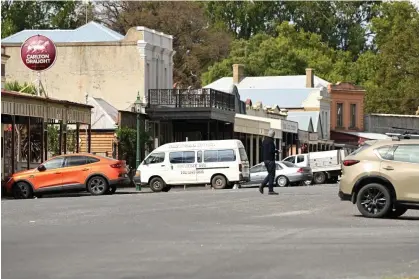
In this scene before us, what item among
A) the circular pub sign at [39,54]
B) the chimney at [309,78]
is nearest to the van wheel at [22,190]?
the circular pub sign at [39,54]

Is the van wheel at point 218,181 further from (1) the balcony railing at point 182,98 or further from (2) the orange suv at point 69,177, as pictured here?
(1) the balcony railing at point 182,98

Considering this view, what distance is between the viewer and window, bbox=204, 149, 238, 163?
46.5 metres

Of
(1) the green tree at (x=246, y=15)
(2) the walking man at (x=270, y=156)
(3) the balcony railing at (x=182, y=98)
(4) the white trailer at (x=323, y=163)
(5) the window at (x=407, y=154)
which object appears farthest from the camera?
(1) the green tree at (x=246, y=15)

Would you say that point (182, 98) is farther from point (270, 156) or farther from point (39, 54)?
point (270, 156)

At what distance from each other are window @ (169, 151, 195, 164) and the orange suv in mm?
5639

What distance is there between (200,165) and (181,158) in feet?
2.54

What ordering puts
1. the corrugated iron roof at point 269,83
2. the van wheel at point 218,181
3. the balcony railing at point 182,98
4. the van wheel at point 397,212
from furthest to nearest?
the corrugated iron roof at point 269,83, the balcony railing at point 182,98, the van wheel at point 218,181, the van wheel at point 397,212

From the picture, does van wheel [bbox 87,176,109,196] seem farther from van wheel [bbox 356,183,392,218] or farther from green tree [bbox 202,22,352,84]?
green tree [bbox 202,22,352,84]

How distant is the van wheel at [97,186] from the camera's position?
4100cm

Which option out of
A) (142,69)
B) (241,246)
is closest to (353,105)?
(142,69)

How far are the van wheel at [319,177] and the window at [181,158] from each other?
17513 mm

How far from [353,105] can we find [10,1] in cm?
3074

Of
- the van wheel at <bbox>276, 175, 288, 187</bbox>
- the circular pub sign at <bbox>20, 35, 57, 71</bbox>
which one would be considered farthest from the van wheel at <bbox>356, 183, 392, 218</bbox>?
the circular pub sign at <bbox>20, 35, 57, 71</bbox>

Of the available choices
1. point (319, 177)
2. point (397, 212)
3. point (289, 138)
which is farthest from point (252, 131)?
point (397, 212)
